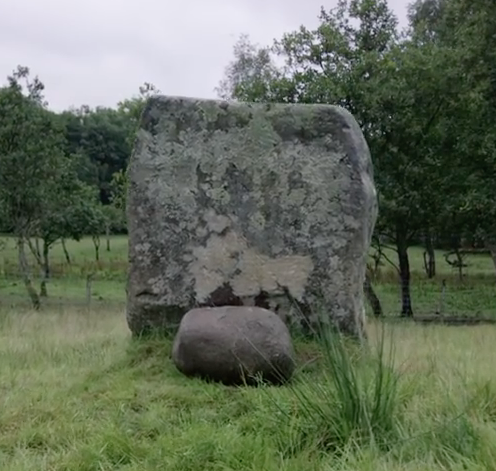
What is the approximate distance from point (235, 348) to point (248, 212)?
132 centimetres

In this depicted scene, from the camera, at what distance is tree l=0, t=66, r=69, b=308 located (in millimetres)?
13117

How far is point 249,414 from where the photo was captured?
12.4ft

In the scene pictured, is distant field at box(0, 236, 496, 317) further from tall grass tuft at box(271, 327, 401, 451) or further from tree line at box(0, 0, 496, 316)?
tall grass tuft at box(271, 327, 401, 451)

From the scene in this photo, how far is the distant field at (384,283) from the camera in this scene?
625 inches

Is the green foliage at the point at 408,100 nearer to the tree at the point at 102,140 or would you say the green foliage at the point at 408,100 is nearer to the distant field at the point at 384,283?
the distant field at the point at 384,283

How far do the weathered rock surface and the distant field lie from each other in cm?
1022

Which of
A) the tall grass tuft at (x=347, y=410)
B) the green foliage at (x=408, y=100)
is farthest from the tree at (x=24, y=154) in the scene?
the tall grass tuft at (x=347, y=410)

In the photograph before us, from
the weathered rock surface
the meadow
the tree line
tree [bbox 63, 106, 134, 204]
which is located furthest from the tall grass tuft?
tree [bbox 63, 106, 134, 204]

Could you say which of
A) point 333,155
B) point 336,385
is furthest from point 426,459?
point 333,155

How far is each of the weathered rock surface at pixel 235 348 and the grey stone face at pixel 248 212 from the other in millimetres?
629

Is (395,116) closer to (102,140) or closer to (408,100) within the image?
(408,100)

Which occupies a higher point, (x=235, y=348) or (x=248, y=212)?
(x=248, y=212)

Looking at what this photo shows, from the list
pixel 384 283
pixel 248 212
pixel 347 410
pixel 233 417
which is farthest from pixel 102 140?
pixel 347 410

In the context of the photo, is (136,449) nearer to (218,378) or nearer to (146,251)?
(218,378)
